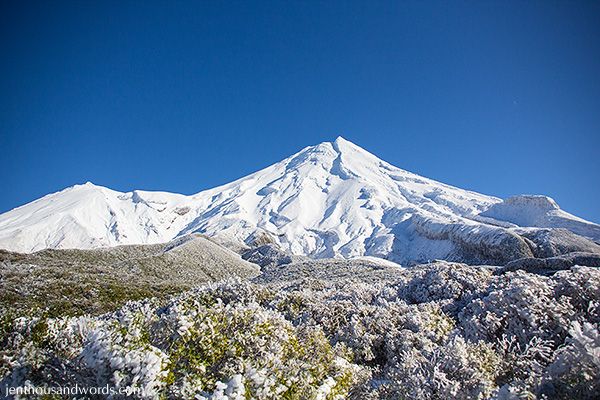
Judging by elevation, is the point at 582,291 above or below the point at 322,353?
above

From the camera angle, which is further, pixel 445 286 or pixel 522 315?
pixel 445 286

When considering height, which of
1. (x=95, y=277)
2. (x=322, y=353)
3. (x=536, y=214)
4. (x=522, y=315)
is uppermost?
(x=536, y=214)

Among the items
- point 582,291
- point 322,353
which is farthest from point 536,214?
point 322,353

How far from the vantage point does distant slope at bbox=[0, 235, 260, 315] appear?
25609mm

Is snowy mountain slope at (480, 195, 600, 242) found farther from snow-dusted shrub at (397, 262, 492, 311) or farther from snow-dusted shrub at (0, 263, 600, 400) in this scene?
snow-dusted shrub at (0, 263, 600, 400)

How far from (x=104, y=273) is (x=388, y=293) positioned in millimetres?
31586

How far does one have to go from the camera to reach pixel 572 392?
543cm

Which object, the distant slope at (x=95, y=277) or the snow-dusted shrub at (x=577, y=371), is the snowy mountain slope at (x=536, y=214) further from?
the snow-dusted shrub at (x=577, y=371)

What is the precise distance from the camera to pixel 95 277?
34.2 meters

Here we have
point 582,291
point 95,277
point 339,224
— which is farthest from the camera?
point 339,224

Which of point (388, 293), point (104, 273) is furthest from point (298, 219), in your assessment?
point (388, 293)

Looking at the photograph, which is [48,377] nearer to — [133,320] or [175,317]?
[133,320]

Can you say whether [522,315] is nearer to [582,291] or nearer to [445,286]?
[582,291]

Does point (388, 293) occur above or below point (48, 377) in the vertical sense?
above
